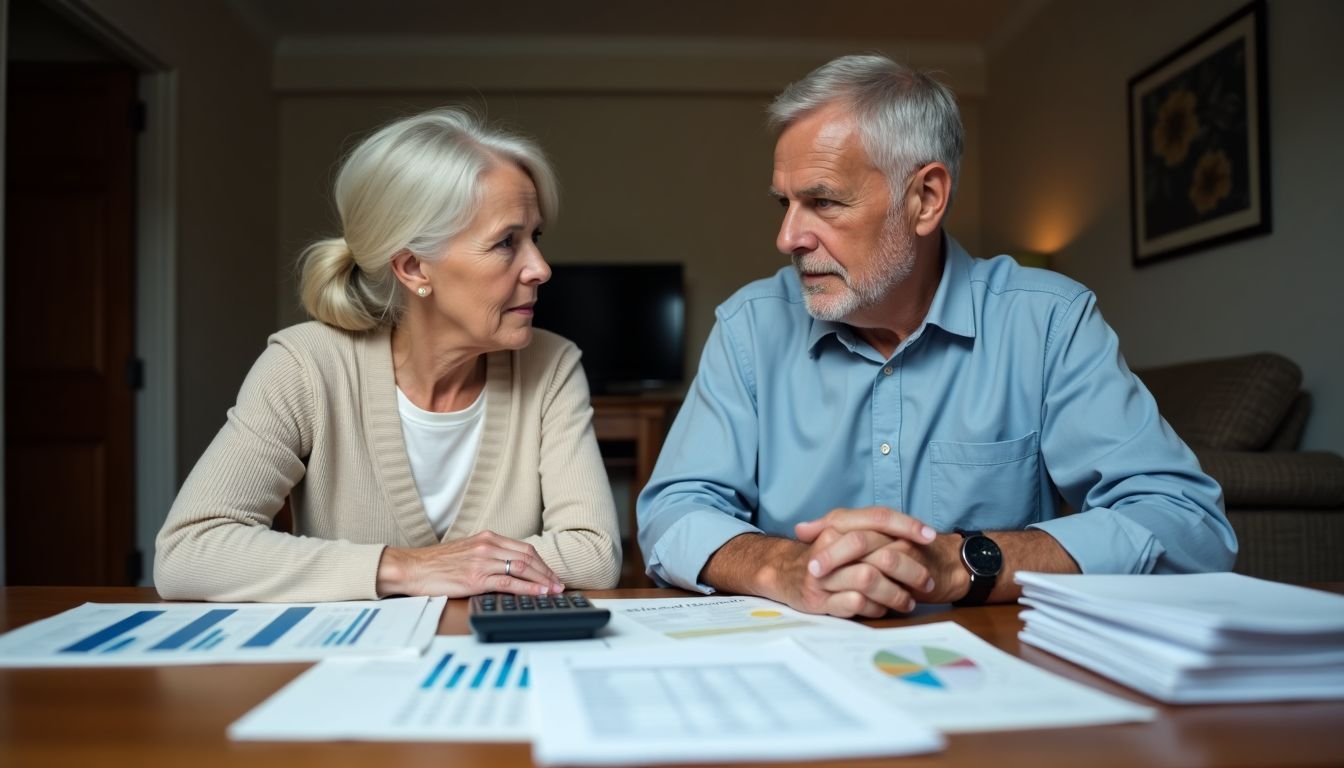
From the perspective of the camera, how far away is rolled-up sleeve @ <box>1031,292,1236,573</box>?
1.06 meters

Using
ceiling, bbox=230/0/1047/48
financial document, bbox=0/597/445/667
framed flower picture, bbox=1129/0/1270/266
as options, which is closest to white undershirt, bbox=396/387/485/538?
financial document, bbox=0/597/445/667

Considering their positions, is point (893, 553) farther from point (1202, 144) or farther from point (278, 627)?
point (1202, 144)

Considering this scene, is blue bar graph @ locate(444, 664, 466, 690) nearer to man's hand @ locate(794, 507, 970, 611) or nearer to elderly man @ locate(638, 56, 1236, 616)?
man's hand @ locate(794, 507, 970, 611)

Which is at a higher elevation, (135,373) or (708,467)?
(135,373)

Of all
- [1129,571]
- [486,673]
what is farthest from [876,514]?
[486,673]

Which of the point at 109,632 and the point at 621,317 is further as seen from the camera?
the point at 621,317

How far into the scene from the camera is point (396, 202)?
4.79ft

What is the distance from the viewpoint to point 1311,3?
284cm

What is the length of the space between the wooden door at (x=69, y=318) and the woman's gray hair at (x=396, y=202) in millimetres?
2648

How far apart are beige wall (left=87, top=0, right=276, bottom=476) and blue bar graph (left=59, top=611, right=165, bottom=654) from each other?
2.95 metres

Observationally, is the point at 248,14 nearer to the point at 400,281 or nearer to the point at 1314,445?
the point at 400,281

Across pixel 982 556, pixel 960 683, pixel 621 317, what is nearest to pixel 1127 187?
pixel 621 317

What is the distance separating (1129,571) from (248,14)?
487 centimetres

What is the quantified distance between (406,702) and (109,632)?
40cm
